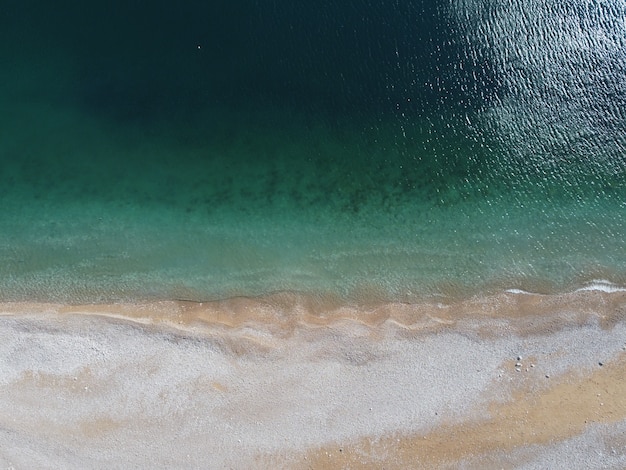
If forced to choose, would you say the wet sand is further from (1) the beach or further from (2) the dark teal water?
(2) the dark teal water

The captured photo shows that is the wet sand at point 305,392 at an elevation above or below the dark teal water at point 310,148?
below

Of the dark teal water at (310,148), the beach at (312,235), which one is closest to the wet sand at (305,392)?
the beach at (312,235)

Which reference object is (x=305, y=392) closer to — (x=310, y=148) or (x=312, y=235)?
(x=312, y=235)

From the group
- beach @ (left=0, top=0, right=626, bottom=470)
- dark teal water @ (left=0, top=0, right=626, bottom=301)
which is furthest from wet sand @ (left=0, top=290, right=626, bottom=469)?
dark teal water @ (left=0, top=0, right=626, bottom=301)

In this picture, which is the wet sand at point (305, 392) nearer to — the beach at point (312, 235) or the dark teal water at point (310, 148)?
the beach at point (312, 235)

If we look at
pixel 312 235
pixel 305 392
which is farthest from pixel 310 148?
pixel 305 392
